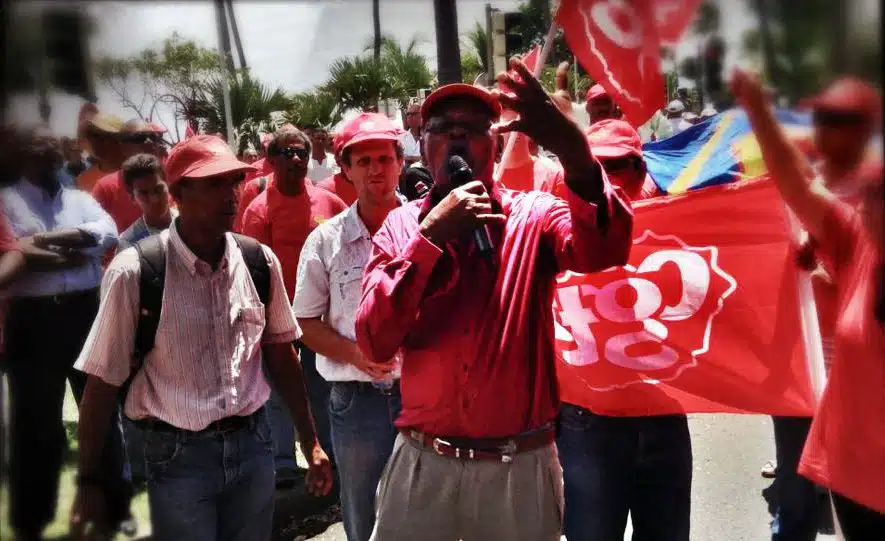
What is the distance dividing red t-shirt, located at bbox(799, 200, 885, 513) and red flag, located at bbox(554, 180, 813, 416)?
31.0 inches

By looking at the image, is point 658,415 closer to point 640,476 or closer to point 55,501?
point 640,476

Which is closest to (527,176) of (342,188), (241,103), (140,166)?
(342,188)

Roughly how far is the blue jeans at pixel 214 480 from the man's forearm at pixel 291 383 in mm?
203

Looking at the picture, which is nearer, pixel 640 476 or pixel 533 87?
pixel 533 87

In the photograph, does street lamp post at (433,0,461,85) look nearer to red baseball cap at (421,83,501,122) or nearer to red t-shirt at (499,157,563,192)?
red baseball cap at (421,83,501,122)

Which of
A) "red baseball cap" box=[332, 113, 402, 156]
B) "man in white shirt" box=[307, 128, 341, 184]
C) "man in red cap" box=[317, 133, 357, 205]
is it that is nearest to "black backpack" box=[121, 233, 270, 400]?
"red baseball cap" box=[332, 113, 402, 156]

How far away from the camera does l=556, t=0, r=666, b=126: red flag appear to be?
2.79ft

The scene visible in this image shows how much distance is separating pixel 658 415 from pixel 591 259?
3.30 ft

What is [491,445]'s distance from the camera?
6.64 ft

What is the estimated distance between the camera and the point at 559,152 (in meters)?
1.64

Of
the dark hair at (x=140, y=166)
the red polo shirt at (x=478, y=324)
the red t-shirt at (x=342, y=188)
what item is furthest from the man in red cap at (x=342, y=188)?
the dark hair at (x=140, y=166)

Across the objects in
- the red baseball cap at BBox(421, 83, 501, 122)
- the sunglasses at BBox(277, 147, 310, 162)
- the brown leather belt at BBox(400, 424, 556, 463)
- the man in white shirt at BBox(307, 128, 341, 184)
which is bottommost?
the brown leather belt at BBox(400, 424, 556, 463)

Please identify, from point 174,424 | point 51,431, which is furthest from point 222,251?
point 51,431

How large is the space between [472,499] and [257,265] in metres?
1.03
